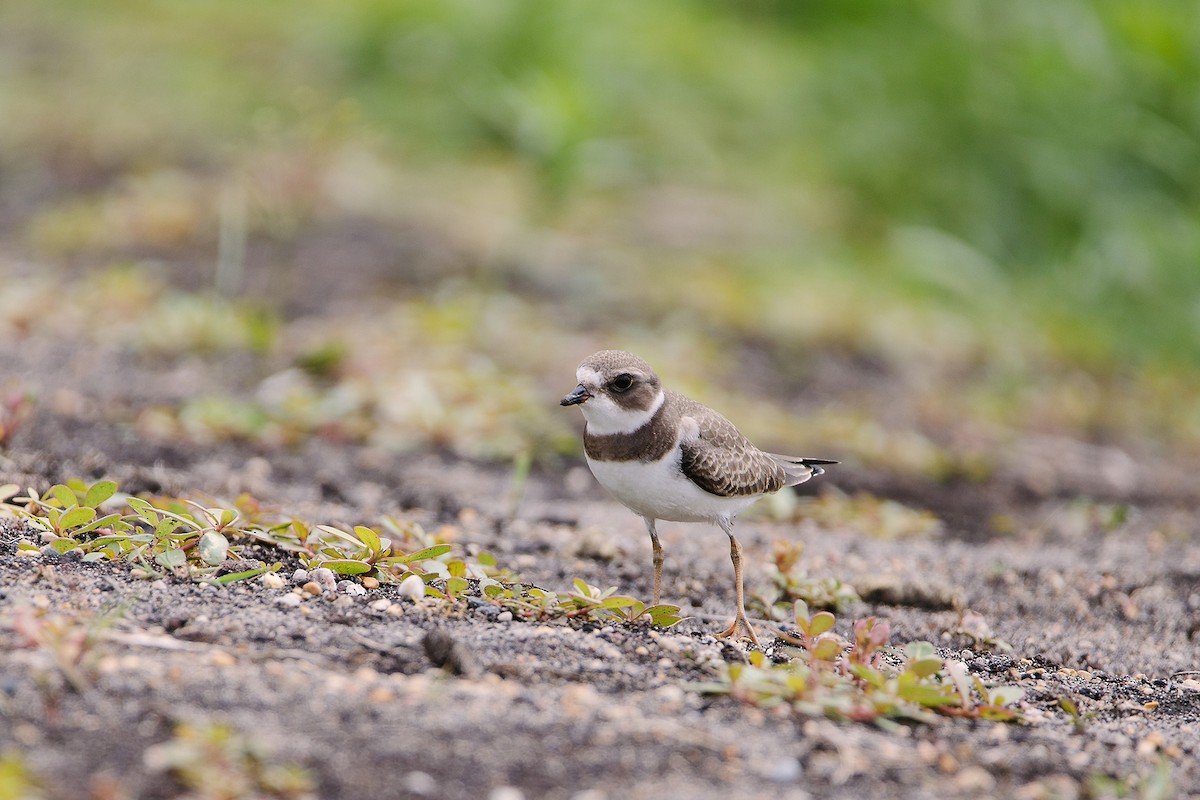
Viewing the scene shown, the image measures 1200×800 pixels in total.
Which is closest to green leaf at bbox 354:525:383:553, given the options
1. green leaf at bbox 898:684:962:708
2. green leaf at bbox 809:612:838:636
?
green leaf at bbox 809:612:838:636

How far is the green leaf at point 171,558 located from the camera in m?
3.54

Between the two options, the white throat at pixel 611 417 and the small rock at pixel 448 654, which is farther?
the white throat at pixel 611 417

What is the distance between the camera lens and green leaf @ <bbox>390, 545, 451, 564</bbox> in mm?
3723

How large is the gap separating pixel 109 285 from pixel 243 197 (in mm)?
1588

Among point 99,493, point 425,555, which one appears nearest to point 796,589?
point 425,555

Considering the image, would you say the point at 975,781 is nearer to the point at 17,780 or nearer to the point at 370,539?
the point at 370,539

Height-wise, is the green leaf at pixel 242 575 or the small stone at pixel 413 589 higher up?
the small stone at pixel 413 589

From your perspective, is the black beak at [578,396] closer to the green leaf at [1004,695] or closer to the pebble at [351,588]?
the pebble at [351,588]

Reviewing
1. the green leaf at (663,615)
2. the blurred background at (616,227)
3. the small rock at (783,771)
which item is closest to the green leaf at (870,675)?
the small rock at (783,771)

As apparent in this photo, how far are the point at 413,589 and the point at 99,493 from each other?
985 millimetres

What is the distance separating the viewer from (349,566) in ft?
12.1

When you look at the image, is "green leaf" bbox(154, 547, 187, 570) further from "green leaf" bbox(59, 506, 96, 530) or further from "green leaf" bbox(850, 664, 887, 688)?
"green leaf" bbox(850, 664, 887, 688)

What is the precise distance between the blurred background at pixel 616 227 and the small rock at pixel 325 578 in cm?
171

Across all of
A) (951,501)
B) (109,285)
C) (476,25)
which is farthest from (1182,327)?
(109,285)
